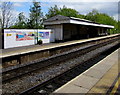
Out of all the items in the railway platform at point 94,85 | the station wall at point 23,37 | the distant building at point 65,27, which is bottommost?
the railway platform at point 94,85

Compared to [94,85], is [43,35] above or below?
above

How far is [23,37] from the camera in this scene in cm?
2200

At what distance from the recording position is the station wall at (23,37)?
19.6 m

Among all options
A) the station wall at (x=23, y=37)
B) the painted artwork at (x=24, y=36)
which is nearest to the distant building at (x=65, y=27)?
the station wall at (x=23, y=37)

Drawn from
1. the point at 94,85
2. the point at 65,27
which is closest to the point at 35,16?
the point at 65,27

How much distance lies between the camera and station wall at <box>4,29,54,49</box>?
64.4 ft

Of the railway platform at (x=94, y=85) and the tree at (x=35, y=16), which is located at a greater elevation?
the tree at (x=35, y=16)

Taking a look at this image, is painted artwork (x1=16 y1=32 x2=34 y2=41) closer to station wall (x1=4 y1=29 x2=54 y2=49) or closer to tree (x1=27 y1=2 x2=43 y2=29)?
station wall (x1=4 y1=29 x2=54 y2=49)

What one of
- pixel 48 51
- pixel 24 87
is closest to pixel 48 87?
pixel 24 87

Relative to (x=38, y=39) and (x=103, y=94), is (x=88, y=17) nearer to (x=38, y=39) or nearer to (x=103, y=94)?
(x=38, y=39)

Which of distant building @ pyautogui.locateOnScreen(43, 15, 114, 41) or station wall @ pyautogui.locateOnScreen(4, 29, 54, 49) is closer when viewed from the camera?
station wall @ pyautogui.locateOnScreen(4, 29, 54, 49)

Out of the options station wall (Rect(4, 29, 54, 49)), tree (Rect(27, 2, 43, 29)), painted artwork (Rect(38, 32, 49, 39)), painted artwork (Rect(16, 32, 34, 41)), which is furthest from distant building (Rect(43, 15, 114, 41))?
tree (Rect(27, 2, 43, 29))

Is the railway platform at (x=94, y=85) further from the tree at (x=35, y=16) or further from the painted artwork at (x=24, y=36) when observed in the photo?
the tree at (x=35, y=16)

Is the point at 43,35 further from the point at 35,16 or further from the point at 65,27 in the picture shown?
the point at 35,16
